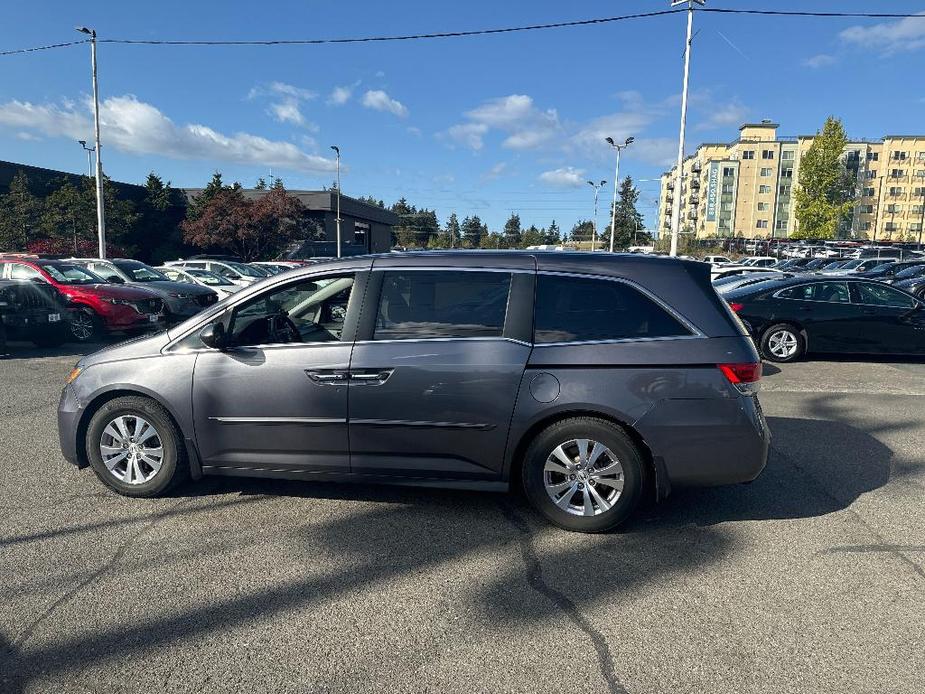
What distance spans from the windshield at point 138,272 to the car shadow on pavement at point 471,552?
11.7 meters

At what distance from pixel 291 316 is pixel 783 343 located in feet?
27.8

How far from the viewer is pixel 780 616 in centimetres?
310

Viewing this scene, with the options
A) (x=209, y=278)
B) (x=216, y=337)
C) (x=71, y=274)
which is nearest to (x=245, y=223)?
(x=209, y=278)

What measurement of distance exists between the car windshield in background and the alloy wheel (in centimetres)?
1534

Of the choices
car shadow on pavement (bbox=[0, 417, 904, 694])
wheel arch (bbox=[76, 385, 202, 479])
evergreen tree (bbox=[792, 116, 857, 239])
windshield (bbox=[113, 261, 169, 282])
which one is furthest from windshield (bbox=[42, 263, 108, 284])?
evergreen tree (bbox=[792, 116, 857, 239])

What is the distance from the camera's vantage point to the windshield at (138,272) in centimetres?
1476

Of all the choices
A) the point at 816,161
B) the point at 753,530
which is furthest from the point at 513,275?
the point at 816,161

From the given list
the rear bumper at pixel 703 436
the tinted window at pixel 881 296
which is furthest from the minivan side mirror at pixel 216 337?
the tinted window at pixel 881 296

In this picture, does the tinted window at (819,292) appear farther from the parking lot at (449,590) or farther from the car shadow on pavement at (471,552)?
the parking lot at (449,590)

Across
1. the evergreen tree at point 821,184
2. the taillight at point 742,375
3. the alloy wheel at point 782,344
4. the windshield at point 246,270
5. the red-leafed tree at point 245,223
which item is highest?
the evergreen tree at point 821,184

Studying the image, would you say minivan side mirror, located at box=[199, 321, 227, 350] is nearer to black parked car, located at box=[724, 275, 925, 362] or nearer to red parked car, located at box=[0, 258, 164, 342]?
black parked car, located at box=[724, 275, 925, 362]

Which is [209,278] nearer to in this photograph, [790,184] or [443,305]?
[443,305]

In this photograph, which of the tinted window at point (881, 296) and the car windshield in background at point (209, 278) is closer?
the tinted window at point (881, 296)

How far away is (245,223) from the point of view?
40438 mm
